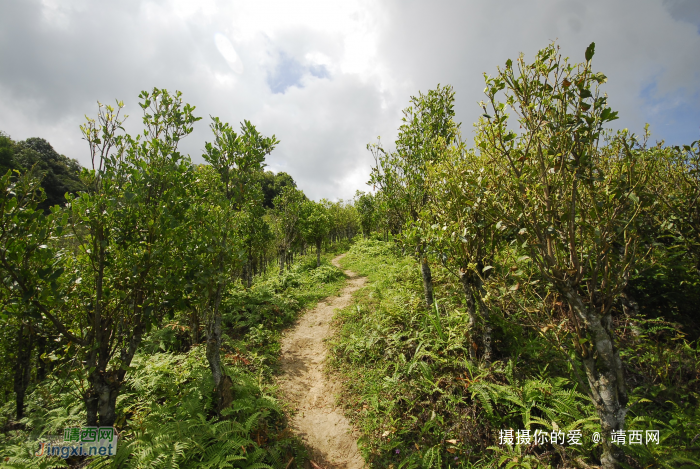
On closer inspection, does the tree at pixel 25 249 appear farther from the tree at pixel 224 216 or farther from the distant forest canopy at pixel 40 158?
→ the distant forest canopy at pixel 40 158

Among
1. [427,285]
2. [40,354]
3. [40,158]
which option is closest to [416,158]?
[427,285]

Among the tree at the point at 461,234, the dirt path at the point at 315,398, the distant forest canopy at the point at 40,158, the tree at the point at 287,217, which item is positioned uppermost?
the distant forest canopy at the point at 40,158

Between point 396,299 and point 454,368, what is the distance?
379 cm

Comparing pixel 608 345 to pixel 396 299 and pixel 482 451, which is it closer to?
pixel 482 451

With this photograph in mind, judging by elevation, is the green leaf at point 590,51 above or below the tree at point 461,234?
above

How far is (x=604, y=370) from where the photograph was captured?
314cm

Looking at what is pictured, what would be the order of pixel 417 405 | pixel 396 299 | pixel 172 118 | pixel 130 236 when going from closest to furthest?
pixel 130 236 < pixel 172 118 < pixel 417 405 < pixel 396 299

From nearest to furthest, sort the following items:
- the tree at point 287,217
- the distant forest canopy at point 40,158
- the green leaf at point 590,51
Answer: the green leaf at point 590,51 < the tree at point 287,217 < the distant forest canopy at point 40,158

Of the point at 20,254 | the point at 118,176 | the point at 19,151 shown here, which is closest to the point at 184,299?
the point at 20,254

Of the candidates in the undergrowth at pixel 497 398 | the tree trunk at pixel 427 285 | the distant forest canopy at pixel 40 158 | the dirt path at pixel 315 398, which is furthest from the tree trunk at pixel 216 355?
the distant forest canopy at pixel 40 158

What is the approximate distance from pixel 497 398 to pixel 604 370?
2.30 metres

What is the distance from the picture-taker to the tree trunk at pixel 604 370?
121 inches

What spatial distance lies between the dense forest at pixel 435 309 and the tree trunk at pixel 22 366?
0.16 ft

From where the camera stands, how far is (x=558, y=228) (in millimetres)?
3379
